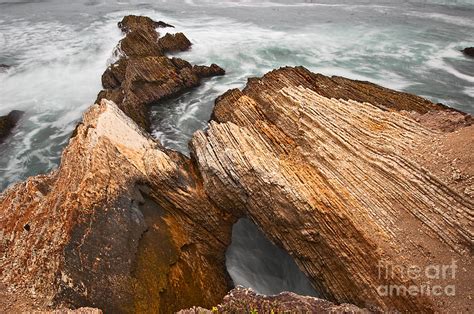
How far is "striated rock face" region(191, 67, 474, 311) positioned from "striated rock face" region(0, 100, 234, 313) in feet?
3.36

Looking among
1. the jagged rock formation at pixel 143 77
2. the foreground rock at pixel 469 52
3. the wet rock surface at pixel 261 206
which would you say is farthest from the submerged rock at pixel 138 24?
the foreground rock at pixel 469 52

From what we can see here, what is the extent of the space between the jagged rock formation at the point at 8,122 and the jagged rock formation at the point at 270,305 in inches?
539

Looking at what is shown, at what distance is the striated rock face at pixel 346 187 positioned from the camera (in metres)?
6.50

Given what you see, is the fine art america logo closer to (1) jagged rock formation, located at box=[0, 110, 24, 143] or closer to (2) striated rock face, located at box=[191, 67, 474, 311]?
(2) striated rock face, located at box=[191, 67, 474, 311]

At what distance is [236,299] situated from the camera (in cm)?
618

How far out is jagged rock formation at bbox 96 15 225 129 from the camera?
14992mm

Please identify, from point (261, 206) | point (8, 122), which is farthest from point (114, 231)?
point (8, 122)

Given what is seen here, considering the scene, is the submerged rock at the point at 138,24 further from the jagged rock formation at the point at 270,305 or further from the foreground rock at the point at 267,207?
the jagged rock formation at the point at 270,305

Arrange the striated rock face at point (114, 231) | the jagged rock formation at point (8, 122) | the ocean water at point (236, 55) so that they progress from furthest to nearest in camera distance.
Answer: the jagged rock formation at point (8, 122) < the ocean water at point (236, 55) < the striated rock face at point (114, 231)

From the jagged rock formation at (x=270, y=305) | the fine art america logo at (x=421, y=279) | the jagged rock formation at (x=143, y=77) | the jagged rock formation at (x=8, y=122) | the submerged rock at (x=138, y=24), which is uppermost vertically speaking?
the submerged rock at (x=138, y=24)

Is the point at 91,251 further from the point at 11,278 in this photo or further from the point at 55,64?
the point at 55,64

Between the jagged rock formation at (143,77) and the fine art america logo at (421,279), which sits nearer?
the fine art america logo at (421,279)

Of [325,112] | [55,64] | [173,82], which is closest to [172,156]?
[325,112]

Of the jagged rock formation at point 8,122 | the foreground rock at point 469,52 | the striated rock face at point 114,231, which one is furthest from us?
the foreground rock at point 469,52
